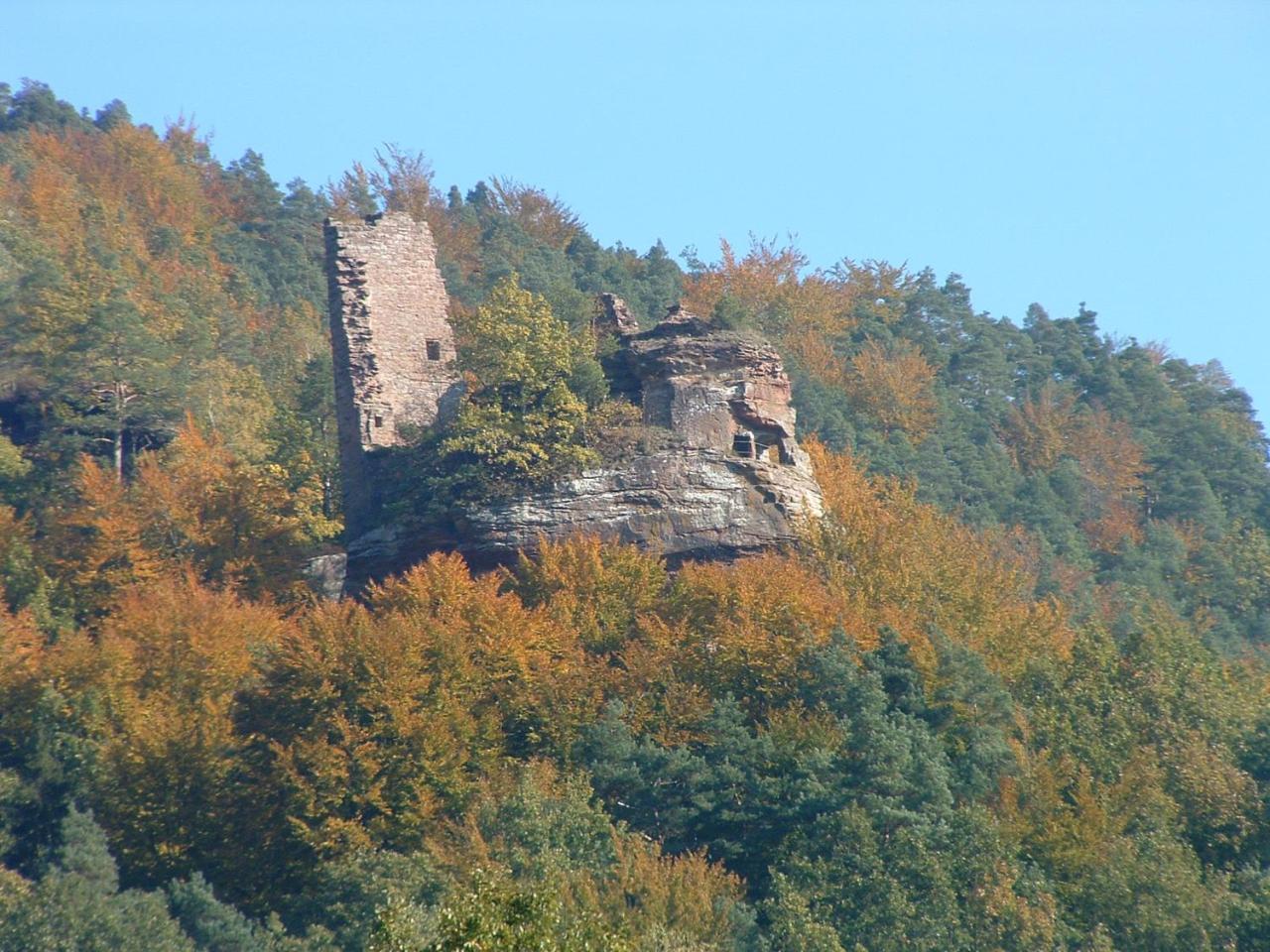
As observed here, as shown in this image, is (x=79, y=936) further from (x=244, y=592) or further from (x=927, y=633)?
(x=927, y=633)

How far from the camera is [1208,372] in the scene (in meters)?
71.3

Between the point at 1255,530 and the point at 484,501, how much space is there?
108ft

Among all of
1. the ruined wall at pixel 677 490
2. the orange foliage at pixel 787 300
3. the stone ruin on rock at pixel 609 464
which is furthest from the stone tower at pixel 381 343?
the orange foliage at pixel 787 300

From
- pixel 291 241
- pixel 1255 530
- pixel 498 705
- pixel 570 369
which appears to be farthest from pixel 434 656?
pixel 291 241

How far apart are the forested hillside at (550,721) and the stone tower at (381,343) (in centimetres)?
102

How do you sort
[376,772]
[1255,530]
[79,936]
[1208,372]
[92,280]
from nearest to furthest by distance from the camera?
1. [79,936]
2. [376,772]
3. [92,280]
4. [1255,530]
5. [1208,372]

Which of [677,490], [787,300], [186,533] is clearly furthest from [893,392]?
[186,533]

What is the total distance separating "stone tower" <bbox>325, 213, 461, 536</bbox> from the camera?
1323 inches

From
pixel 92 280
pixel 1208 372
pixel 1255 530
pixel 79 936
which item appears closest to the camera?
pixel 79 936

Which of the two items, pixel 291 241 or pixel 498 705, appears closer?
pixel 498 705

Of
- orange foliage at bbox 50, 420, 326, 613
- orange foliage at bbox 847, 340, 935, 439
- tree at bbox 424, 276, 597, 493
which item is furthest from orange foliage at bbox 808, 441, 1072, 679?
orange foliage at bbox 847, 340, 935, 439

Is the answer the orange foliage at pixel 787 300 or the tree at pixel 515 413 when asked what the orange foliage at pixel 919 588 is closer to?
the tree at pixel 515 413

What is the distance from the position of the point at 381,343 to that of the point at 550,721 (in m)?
7.88

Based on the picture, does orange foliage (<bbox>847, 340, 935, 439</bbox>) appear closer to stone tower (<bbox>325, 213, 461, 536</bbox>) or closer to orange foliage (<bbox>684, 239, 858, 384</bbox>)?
orange foliage (<bbox>684, 239, 858, 384</bbox>)
